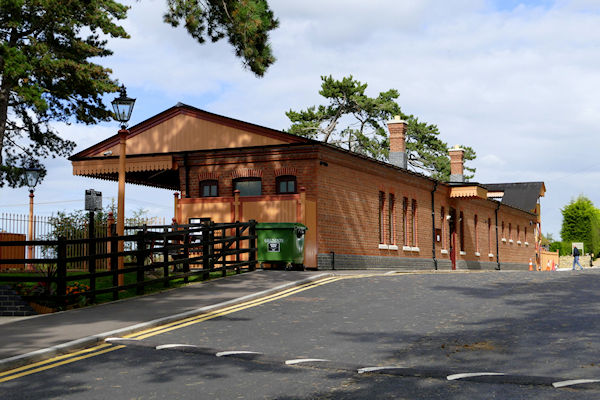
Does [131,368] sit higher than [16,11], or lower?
lower

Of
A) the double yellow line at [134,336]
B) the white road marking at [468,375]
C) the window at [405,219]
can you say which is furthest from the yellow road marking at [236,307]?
the window at [405,219]

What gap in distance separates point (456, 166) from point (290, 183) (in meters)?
22.6

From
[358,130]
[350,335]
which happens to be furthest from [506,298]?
[358,130]

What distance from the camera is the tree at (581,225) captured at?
78.3 metres

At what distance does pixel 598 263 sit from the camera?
70562mm

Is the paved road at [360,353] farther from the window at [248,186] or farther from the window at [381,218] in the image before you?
the window at [381,218]

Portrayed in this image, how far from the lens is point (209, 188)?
28.2m

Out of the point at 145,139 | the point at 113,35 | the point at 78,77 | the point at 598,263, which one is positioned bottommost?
the point at 598,263

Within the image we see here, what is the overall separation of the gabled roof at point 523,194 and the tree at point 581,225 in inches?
585

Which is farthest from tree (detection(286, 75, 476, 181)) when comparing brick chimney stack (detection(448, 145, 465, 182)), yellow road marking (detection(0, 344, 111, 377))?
yellow road marking (detection(0, 344, 111, 377))

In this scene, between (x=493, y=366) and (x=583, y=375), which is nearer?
(x=583, y=375)

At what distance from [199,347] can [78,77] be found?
81.3 feet

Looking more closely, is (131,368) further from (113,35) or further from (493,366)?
(113,35)

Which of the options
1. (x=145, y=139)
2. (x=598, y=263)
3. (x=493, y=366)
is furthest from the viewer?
(x=598, y=263)
